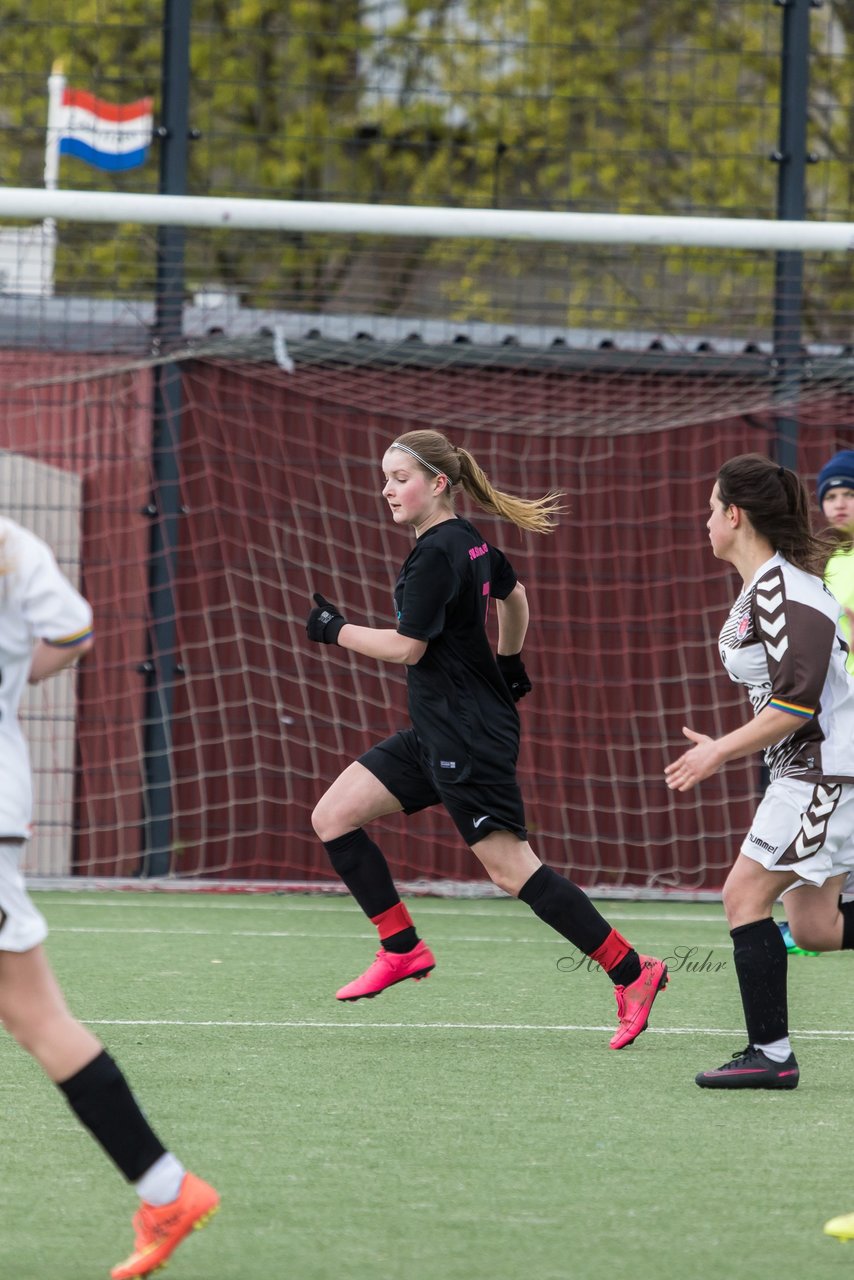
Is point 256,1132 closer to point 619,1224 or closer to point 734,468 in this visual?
point 619,1224

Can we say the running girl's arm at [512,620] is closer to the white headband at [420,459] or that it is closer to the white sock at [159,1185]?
the white headband at [420,459]

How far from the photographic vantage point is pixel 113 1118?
3234 millimetres

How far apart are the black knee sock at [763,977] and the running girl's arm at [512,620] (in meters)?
1.38


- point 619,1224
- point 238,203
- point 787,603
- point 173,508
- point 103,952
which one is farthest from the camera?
point 173,508

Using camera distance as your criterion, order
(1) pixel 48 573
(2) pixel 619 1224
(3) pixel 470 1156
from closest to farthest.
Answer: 1. (1) pixel 48 573
2. (2) pixel 619 1224
3. (3) pixel 470 1156

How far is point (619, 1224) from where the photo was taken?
364 centimetres

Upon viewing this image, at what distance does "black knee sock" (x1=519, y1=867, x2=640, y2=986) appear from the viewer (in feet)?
18.0

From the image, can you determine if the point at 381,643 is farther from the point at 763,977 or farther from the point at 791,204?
the point at 791,204

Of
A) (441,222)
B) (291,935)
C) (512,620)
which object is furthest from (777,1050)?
(441,222)

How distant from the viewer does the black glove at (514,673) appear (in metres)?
6.00

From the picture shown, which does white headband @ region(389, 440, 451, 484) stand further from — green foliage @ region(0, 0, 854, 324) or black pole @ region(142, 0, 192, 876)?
green foliage @ region(0, 0, 854, 324)

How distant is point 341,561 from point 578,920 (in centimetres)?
513

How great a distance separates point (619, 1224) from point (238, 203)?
5.45 meters

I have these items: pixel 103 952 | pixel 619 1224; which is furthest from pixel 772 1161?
pixel 103 952
